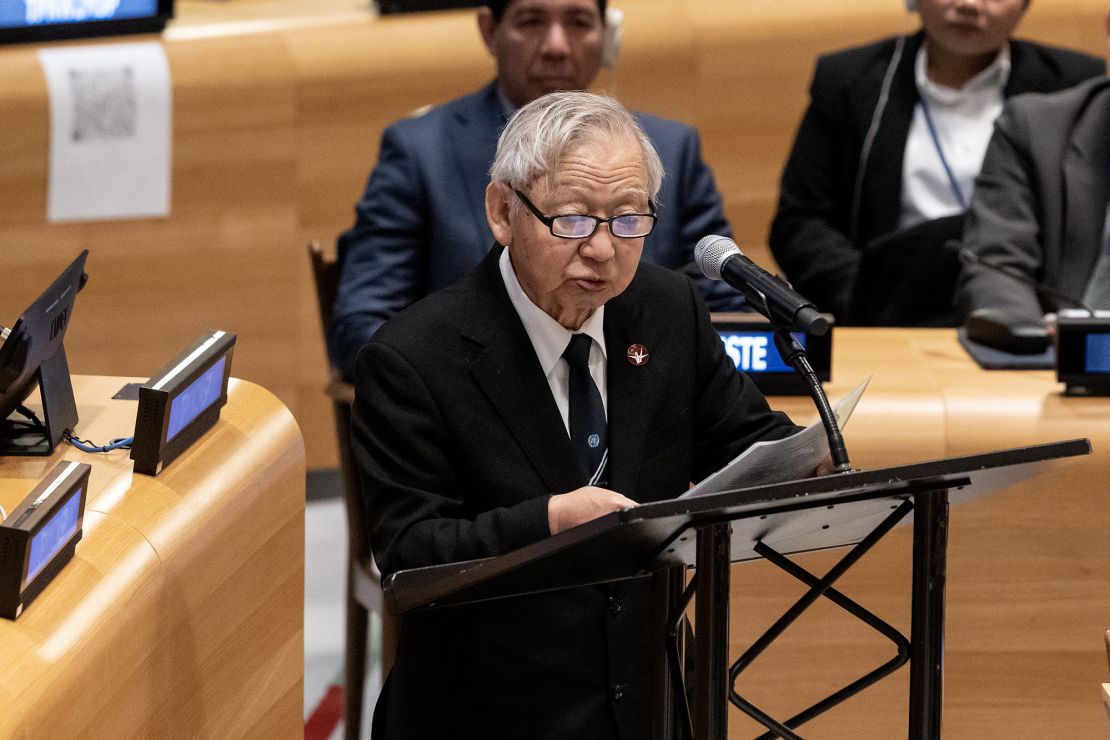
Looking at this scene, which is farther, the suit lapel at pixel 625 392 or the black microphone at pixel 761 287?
the suit lapel at pixel 625 392

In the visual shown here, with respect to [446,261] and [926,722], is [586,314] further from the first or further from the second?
[446,261]

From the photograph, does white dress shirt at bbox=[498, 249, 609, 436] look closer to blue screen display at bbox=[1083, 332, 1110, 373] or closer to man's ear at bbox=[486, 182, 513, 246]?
man's ear at bbox=[486, 182, 513, 246]

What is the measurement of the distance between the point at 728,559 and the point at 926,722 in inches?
12.9

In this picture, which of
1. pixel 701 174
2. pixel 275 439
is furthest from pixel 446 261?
pixel 275 439

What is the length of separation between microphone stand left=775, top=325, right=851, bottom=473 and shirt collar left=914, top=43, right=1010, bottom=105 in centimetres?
237

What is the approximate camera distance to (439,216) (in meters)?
3.18

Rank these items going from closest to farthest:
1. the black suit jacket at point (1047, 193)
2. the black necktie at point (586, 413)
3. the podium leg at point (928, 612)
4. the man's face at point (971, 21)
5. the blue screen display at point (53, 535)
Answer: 1. the blue screen display at point (53, 535)
2. the podium leg at point (928, 612)
3. the black necktie at point (586, 413)
4. the black suit jacket at point (1047, 193)
5. the man's face at point (971, 21)

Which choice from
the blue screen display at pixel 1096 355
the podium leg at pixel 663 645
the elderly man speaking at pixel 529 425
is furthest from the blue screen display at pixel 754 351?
the podium leg at pixel 663 645

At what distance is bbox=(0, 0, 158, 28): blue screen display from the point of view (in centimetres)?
450

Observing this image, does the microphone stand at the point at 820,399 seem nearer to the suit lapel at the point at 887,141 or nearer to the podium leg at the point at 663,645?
the podium leg at the point at 663,645

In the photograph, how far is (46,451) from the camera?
2125mm

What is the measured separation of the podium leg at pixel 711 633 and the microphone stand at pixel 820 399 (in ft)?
0.44

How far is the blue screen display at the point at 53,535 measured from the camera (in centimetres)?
167

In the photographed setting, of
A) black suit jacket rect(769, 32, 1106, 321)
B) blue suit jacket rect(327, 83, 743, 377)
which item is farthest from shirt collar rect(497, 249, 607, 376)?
black suit jacket rect(769, 32, 1106, 321)
